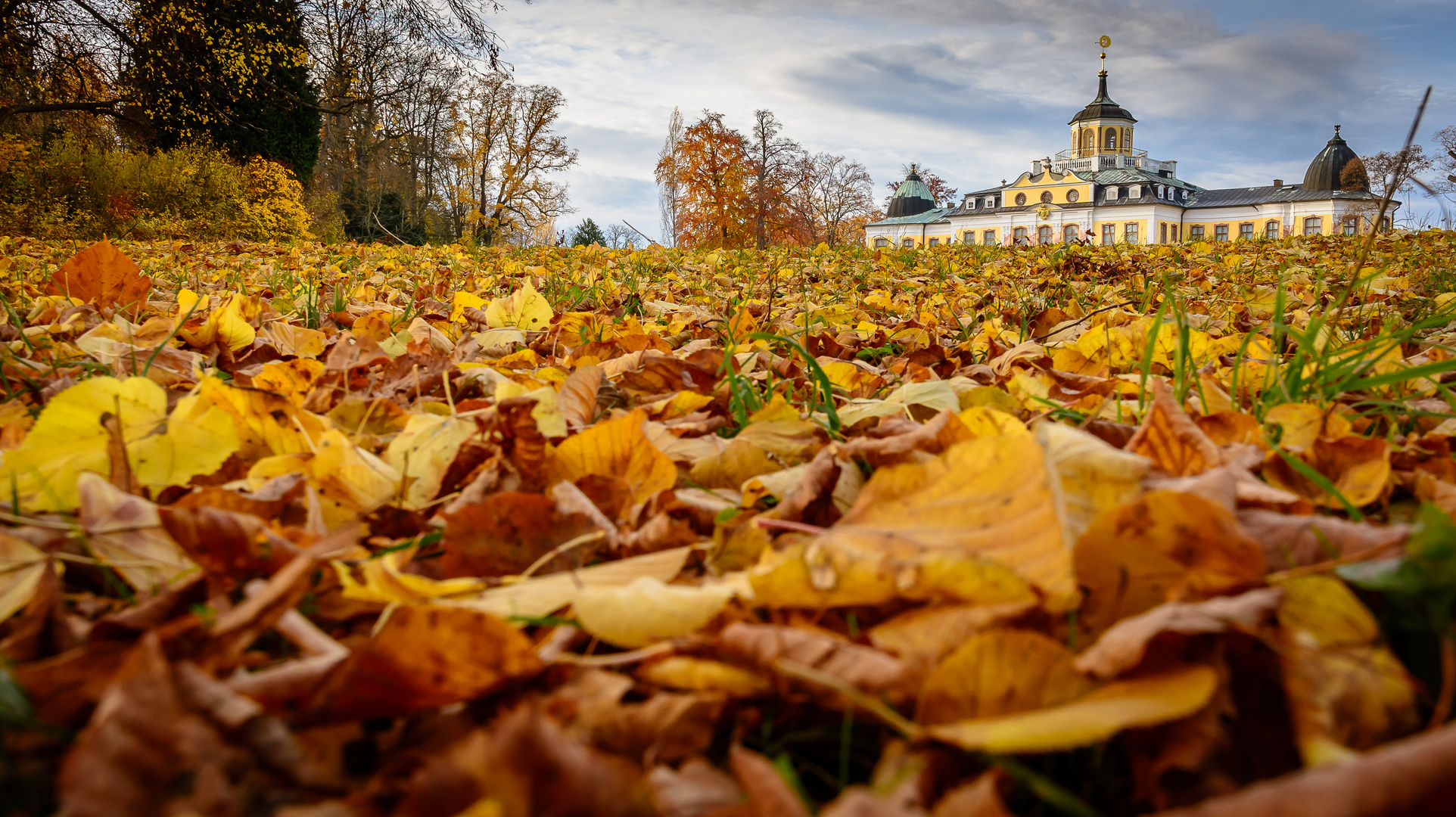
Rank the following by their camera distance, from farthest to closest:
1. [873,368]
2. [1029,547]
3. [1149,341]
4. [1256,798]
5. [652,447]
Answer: [873,368]
[1149,341]
[652,447]
[1029,547]
[1256,798]

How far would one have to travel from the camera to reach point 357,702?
1.86 ft

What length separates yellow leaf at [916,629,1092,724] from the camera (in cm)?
53

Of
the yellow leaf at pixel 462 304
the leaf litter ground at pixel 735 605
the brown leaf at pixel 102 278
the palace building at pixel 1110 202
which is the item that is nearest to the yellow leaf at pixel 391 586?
the leaf litter ground at pixel 735 605

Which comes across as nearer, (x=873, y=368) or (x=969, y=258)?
(x=873, y=368)

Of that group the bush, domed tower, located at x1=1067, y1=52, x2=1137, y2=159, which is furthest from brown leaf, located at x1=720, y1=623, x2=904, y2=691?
domed tower, located at x1=1067, y1=52, x2=1137, y2=159

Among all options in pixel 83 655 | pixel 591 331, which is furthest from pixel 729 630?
pixel 591 331

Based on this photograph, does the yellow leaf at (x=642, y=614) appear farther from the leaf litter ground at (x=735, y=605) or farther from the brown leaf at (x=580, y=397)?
the brown leaf at (x=580, y=397)

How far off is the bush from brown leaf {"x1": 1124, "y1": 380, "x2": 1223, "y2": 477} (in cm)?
1297

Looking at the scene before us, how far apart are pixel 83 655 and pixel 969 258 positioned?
239 inches

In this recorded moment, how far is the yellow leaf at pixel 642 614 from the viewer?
63cm

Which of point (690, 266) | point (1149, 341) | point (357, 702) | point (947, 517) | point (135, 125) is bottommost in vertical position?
point (357, 702)

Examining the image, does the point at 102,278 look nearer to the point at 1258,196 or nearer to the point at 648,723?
the point at 648,723

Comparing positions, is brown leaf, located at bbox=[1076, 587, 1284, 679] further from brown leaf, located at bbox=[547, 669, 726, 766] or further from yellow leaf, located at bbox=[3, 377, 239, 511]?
yellow leaf, located at bbox=[3, 377, 239, 511]

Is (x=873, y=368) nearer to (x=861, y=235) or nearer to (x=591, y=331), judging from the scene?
(x=591, y=331)
